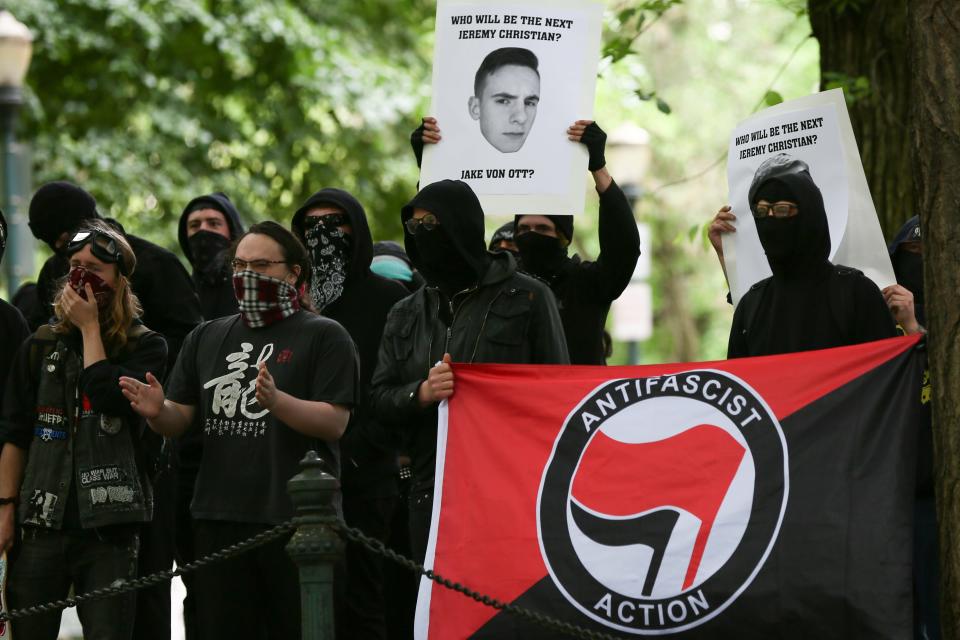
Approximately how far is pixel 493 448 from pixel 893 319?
1.61 metres

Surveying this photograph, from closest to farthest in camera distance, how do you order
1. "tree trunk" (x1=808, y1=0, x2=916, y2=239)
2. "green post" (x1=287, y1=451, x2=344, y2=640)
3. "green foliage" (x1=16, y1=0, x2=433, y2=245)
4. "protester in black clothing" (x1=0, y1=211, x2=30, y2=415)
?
"green post" (x1=287, y1=451, x2=344, y2=640) → "protester in black clothing" (x1=0, y1=211, x2=30, y2=415) → "tree trunk" (x1=808, y1=0, x2=916, y2=239) → "green foliage" (x1=16, y1=0, x2=433, y2=245)

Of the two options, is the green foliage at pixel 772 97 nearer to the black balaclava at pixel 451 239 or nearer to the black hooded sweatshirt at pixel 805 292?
the black hooded sweatshirt at pixel 805 292

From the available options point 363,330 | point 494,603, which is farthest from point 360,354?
point 494,603

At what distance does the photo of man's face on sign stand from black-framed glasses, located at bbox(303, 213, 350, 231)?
77 cm

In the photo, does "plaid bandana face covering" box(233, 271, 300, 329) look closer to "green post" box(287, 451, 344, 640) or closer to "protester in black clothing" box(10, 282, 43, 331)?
"green post" box(287, 451, 344, 640)

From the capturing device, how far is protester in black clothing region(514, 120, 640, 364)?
263 inches

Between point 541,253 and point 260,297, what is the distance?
1.66 meters

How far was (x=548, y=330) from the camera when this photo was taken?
5.94 meters

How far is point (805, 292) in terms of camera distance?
576cm

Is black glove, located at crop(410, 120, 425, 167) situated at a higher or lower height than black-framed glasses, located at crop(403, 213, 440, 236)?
higher

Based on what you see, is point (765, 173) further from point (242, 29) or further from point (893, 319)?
point (242, 29)

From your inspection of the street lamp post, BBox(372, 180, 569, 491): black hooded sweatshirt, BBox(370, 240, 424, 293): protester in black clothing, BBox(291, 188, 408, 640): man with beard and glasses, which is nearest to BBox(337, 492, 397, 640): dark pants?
BBox(291, 188, 408, 640): man with beard and glasses

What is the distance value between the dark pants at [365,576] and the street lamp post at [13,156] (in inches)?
284

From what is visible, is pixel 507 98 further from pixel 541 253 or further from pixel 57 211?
pixel 57 211
